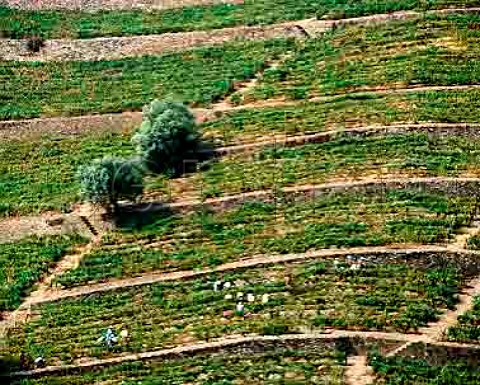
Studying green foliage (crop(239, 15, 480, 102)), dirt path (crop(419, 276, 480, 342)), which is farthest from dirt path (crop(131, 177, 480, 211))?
green foliage (crop(239, 15, 480, 102))

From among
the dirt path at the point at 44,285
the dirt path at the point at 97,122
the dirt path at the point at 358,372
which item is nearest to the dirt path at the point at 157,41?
the dirt path at the point at 97,122

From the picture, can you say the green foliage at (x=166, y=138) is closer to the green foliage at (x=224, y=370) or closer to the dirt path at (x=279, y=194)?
the dirt path at (x=279, y=194)

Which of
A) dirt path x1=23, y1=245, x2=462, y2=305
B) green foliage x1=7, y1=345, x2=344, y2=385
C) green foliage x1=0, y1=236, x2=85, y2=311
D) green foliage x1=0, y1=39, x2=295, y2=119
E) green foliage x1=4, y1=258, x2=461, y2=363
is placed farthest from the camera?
Answer: green foliage x1=0, y1=39, x2=295, y2=119

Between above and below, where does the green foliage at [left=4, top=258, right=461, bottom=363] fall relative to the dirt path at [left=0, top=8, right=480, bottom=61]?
below

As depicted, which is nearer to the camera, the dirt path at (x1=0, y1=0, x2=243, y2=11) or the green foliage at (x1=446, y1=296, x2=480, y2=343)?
the green foliage at (x1=446, y1=296, x2=480, y2=343)

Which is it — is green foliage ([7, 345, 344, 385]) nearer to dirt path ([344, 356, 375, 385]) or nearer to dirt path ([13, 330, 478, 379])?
dirt path ([13, 330, 478, 379])

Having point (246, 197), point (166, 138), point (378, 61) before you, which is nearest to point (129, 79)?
point (166, 138)

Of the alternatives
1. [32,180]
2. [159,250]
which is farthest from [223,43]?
[159,250]

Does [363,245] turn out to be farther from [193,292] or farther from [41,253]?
[41,253]
